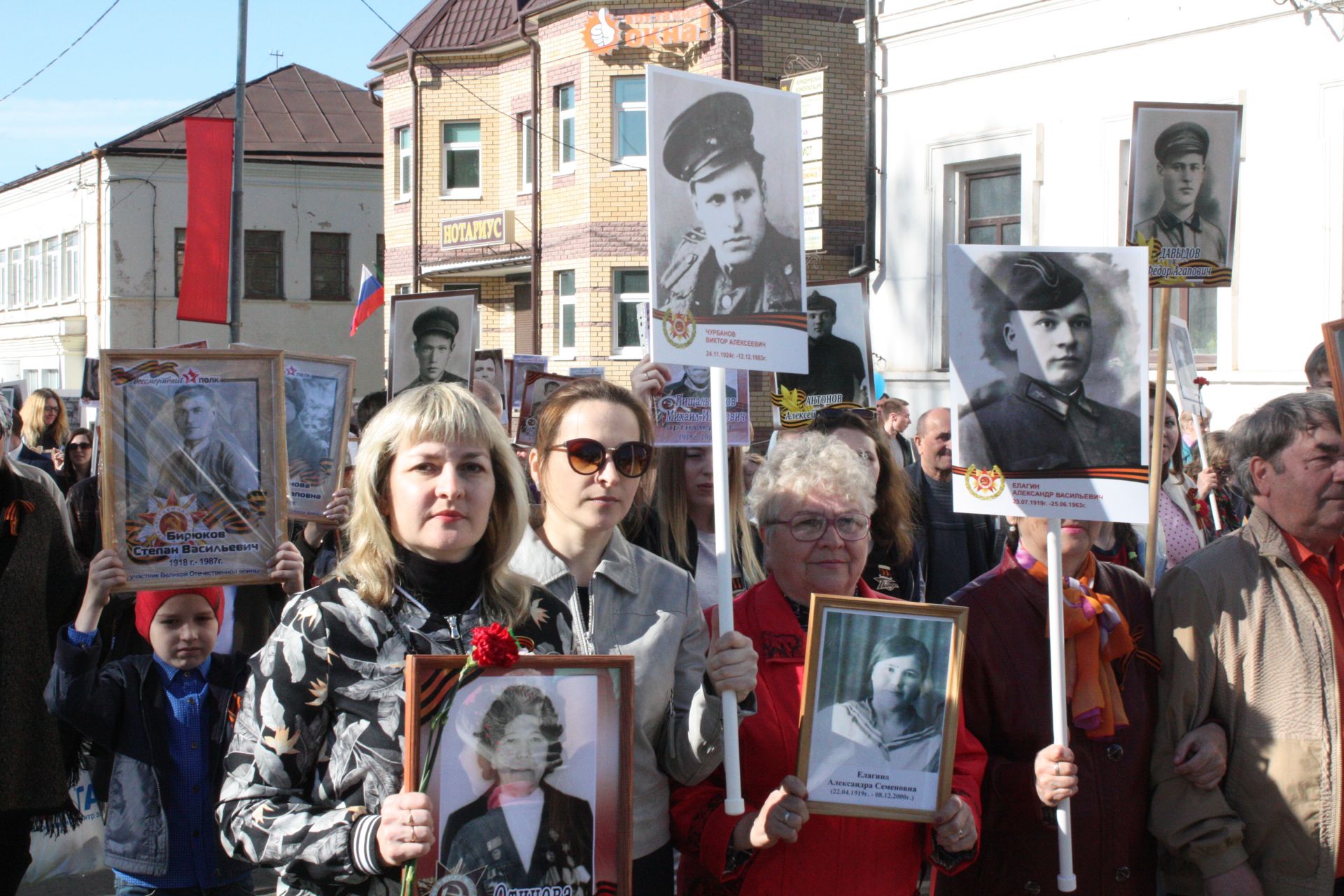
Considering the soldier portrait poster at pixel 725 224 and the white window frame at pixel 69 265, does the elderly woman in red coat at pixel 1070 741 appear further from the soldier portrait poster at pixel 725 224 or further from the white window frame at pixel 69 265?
the white window frame at pixel 69 265

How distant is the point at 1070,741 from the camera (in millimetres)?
3594

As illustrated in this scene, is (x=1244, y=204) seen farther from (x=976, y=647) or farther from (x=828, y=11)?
(x=828, y=11)

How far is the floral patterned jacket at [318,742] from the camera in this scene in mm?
2578

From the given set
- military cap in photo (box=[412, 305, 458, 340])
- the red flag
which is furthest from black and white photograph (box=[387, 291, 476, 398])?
the red flag

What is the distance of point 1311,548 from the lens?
12.1ft

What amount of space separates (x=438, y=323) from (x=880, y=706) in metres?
4.96

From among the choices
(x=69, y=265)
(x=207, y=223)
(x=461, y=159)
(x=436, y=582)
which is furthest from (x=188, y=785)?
(x=69, y=265)

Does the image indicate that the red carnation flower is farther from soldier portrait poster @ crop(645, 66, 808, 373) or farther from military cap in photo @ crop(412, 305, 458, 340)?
military cap in photo @ crop(412, 305, 458, 340)

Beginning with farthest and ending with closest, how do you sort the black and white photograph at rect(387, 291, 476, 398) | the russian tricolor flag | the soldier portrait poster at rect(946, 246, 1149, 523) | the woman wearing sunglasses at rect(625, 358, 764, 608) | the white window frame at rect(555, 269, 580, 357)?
the white window frame at rect(555, 269, 580, 357), the russian tricolor flag, the black and white photograph at rect(387, 291, 476, 398), the woman wearing sunglasses at rect(625, 358, 764, 608), the soldier portrait poster at rect(946, 246, 1149, 523)

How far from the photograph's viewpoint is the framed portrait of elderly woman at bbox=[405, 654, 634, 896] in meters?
2.56

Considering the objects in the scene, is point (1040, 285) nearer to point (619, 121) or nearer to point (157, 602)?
point (157, 602)

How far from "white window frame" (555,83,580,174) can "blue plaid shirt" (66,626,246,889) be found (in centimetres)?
2339

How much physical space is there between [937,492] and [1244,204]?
855 cm

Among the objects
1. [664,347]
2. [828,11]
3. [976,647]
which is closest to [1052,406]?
[976,647]
